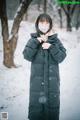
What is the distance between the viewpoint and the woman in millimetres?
2971

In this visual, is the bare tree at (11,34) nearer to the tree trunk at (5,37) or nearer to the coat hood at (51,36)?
the tree trunk at (5,37)

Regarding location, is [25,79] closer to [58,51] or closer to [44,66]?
[44,66]

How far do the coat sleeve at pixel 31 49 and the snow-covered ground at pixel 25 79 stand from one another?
0.07 m

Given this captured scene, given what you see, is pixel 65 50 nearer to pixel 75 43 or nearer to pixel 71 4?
pixel 75 43

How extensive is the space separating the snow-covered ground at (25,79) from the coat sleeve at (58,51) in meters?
0.07

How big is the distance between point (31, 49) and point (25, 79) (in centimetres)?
24

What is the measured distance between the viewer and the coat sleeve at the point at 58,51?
2.96 m

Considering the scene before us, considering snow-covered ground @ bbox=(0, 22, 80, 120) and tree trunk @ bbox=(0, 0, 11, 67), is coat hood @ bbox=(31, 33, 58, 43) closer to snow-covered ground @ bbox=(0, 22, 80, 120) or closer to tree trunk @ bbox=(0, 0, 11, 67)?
snow-covered ground @ bbox=(0, 22, 80, 120)

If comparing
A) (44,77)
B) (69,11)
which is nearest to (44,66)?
(44,77)

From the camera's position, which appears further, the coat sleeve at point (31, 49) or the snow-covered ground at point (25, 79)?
the snow-covered ground at point (25, 79)

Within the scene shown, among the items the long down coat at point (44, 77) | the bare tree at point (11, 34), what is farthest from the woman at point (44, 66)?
the bare tree at point (11, 34)

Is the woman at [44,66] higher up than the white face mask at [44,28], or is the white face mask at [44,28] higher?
the white face mask at [44,28]

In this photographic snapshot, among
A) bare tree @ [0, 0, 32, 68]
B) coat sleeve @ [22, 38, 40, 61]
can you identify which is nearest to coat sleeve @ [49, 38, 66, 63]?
coat sleeve @ [22, 38, 40, 61]

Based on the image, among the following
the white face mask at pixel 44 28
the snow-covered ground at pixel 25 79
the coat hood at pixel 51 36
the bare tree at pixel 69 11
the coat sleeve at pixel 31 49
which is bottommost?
the snow-covered ground at pixel 25 79
